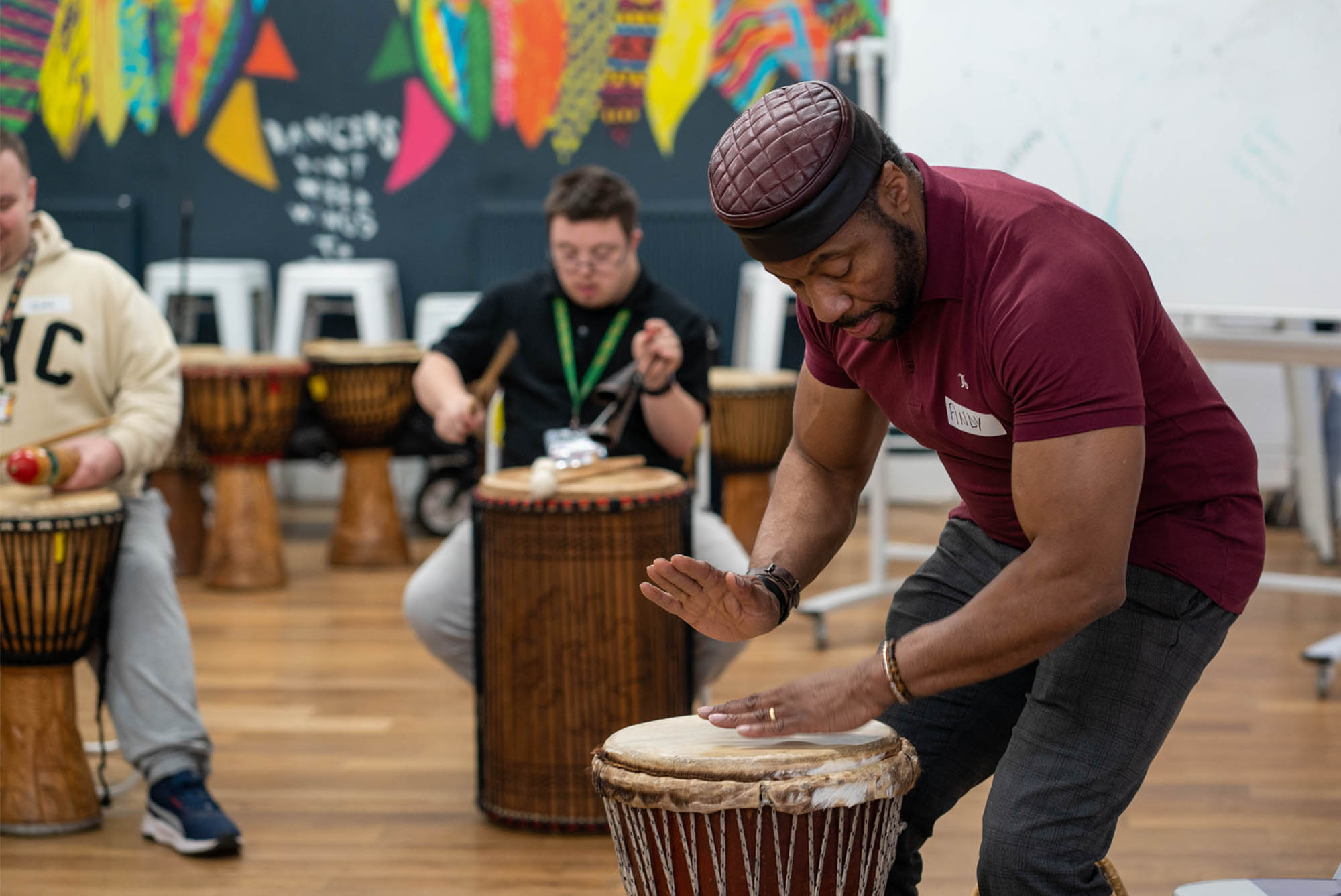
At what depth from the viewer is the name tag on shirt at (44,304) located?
280 cm

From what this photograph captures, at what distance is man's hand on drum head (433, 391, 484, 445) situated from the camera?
2957 mm

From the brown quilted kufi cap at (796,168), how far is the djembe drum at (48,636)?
1647mm

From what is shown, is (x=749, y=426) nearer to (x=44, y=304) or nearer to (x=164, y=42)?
(x=44, y=304)

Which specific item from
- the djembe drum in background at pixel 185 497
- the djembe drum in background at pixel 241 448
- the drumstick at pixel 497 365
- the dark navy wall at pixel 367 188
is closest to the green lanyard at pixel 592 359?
the drumstick at pixel 497 365

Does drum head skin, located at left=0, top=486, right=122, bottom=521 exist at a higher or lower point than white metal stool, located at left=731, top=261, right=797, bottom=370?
lower

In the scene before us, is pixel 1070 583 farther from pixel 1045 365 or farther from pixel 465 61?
pixel 465 61

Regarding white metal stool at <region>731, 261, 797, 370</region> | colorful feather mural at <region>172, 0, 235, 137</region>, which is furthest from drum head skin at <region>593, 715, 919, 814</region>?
colorful feather mural at <region>172, 0, 235, 137</region>

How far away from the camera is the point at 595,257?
2.98 m

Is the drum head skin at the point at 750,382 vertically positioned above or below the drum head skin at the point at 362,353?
below

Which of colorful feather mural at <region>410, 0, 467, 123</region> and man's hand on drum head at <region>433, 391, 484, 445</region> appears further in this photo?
colorful feather mural at <region>410, 0, 467, 123</region>

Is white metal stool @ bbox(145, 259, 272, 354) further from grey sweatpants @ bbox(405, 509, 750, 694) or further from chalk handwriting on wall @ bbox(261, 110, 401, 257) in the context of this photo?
grey sweatpants @ bbox(405, 509, 750, 694)

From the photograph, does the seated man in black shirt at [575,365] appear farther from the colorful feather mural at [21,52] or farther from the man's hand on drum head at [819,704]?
the colorful feather mural at [21,52]

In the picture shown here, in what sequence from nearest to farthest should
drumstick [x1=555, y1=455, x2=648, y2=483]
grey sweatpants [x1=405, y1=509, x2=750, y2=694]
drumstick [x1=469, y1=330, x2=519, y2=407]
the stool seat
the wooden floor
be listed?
the stool seat, the wooden floor, drumstick [x1=555, y1=455, x2=648, y2=483], grey sweatpants [x1=405, y1=509, x2=750, y2=694], drumstick [x1=469, y1=330, x2=519, y2=407]

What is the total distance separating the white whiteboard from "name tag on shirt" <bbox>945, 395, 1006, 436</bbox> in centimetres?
186
